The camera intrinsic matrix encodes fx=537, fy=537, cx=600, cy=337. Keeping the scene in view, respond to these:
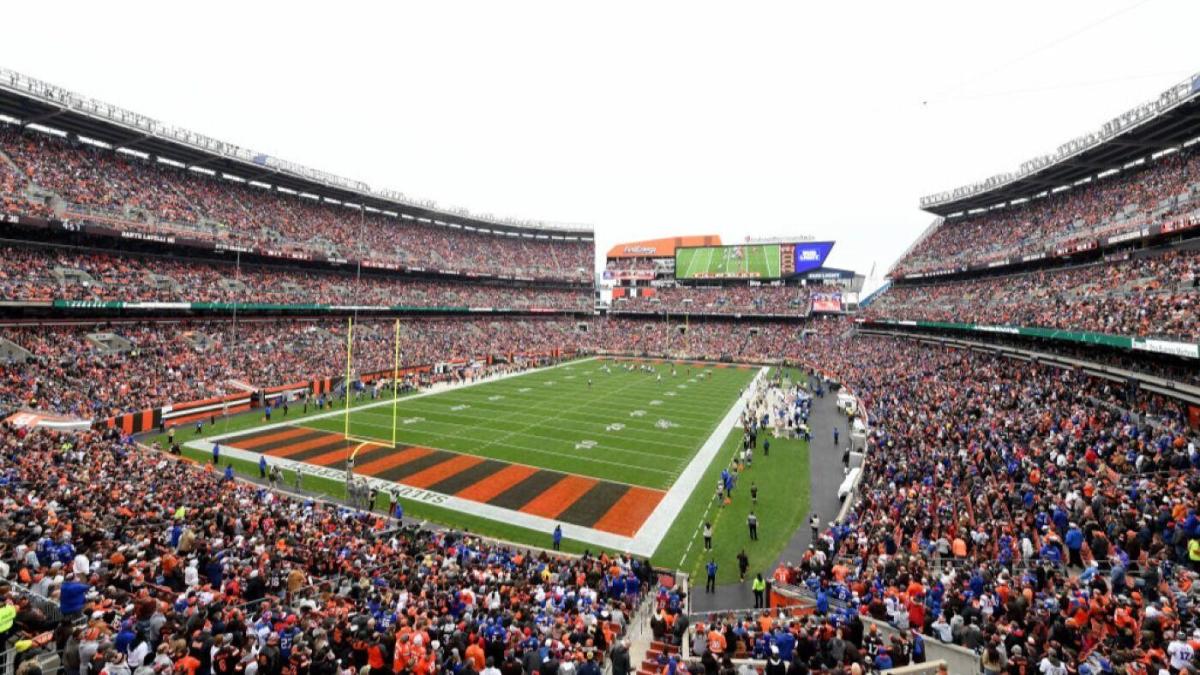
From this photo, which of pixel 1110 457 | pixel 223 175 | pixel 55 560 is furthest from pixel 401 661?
pixel 223 175

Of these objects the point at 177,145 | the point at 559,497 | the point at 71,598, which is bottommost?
the point at 559,497

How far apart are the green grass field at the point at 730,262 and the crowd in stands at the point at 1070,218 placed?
21.4 metres

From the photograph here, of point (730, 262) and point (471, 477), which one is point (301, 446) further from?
point (730, 262)

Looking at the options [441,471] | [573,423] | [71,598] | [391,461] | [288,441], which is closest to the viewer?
[71,598]

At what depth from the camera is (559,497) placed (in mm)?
19422

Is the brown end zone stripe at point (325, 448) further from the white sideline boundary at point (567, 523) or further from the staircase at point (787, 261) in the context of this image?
the staircase at point (787, 261)

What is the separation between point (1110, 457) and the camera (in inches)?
590

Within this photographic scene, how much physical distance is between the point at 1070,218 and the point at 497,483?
4194 centimetres

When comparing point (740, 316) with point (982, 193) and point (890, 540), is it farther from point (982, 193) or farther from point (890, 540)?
point (890, 540)

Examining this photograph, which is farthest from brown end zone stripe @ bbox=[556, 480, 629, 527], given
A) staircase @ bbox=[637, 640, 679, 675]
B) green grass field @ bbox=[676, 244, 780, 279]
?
green grass field @ bbox=[676, 244, 780, 279]

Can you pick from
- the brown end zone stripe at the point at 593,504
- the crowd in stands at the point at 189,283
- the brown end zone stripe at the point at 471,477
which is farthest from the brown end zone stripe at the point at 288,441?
the crowd in stands at the point at 189,283


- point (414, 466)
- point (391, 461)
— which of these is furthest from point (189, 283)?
point (414, 466)

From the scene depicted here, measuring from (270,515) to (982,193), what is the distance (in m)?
55.1

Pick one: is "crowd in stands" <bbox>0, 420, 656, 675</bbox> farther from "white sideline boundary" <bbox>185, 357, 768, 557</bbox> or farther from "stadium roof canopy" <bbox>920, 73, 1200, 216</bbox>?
"stadium roof canopy" <bbox>920, 73, 1200, 216</bbox>
